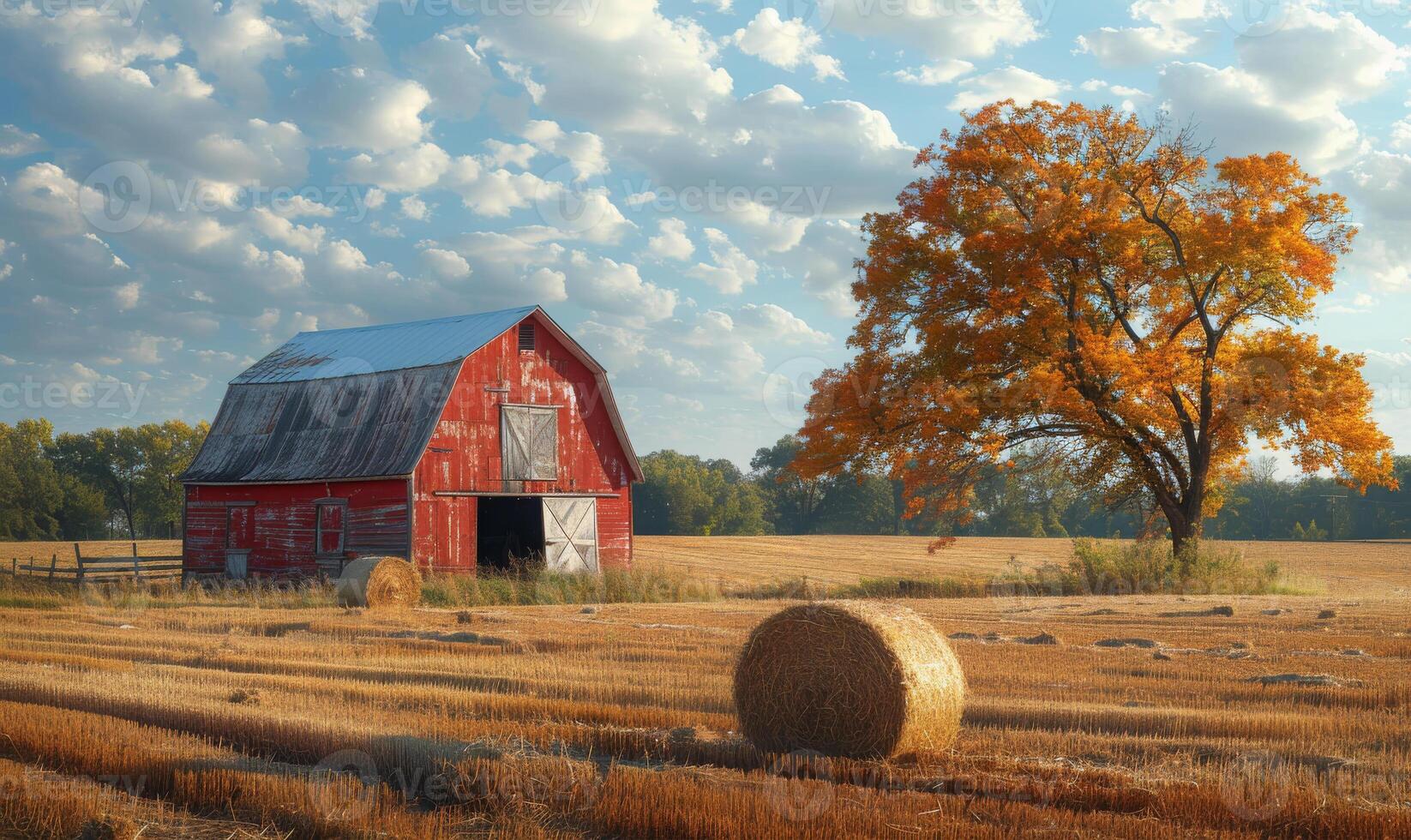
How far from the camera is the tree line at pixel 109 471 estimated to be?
7406 centimetres

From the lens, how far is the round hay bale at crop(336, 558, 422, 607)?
68.3 feet

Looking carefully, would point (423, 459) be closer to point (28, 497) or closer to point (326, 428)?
point (326, 428)

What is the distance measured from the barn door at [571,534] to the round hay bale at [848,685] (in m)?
19.0

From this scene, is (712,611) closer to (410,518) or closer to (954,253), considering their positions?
(410,518)

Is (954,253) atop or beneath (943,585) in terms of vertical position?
atop

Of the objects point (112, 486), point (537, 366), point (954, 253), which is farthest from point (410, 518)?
point (112, 486)

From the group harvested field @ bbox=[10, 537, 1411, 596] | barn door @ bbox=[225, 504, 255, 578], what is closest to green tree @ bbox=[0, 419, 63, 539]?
harvested field @ bbox=[10, 537, 1411, 596]

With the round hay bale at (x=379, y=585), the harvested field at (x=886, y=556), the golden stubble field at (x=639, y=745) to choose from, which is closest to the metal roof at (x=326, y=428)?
the round hay bale at (x=379, y=585)

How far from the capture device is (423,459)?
25672 millimetres

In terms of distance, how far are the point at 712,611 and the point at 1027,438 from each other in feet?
35.7

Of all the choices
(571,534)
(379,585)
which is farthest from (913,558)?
(379,585)

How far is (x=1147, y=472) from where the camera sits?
93.1 ft

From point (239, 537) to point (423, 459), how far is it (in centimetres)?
624

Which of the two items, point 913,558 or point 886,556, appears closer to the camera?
point 913,558
